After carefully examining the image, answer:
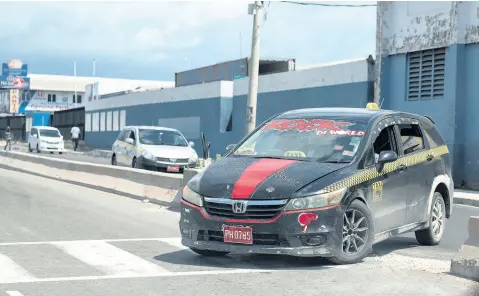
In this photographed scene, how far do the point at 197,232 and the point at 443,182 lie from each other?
144 inches

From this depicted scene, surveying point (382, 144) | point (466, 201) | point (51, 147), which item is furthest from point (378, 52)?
point (51, 147)

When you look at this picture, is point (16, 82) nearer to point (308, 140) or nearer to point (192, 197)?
point (308, 140)

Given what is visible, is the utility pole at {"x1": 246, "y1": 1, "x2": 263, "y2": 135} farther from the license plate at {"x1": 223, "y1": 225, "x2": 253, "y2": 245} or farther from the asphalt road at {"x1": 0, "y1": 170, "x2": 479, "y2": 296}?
the license plate at {"x1": 223, "y1": 225, "x2": 253, "y2": 245}

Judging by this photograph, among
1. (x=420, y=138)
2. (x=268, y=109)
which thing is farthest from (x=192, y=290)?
(x=268, y=109)

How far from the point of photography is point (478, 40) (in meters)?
21.5

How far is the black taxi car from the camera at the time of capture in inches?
284

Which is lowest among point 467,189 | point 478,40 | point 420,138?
point 467,189

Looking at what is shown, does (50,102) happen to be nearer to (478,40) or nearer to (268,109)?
(268,109)

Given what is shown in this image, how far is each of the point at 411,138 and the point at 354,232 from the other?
6.83 feet

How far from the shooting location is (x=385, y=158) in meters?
7.97

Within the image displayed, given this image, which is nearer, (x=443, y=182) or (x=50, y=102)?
(x=443, y=182)

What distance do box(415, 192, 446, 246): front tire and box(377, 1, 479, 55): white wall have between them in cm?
1339

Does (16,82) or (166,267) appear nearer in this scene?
(166,267)

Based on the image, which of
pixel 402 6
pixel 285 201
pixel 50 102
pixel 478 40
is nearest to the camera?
pixel 285 201
